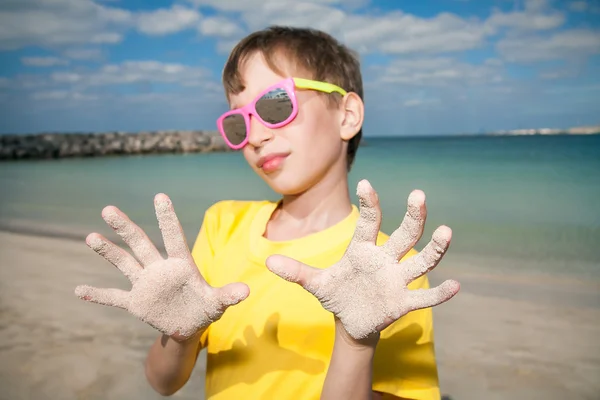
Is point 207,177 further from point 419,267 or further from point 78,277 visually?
point 419,267

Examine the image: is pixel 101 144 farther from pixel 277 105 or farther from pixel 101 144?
pixel 277 105

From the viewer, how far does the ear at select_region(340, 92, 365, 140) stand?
1851 mm

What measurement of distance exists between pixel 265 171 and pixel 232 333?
0.53m

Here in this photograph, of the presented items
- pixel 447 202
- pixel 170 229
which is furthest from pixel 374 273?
pixel 447 202

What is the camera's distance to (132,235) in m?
1.24

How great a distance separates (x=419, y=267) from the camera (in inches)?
40.9

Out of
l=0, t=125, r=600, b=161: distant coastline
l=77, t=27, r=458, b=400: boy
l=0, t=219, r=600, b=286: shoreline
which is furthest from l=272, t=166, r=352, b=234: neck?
l=0, t=125, r=600, b=161: distant coastline

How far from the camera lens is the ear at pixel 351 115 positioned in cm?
185

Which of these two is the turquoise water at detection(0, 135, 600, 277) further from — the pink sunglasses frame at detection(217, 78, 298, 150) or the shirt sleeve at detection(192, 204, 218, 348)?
the pink sunglasses frame at detection(217, 78, 298, 150)

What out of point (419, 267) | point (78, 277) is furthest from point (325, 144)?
point (78, 277)

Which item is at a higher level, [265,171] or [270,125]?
[270,125]

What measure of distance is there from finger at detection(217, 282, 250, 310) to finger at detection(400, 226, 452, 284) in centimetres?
35

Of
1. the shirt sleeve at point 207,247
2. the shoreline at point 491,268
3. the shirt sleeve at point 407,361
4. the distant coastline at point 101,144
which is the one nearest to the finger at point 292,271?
the shirt sleeve at point 407,361

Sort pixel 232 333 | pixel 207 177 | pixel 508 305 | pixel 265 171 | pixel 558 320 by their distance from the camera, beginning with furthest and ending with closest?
pixel 207 177, pixel 508 305, pixel 558 320, pixel 265 171, pixel 232 333
